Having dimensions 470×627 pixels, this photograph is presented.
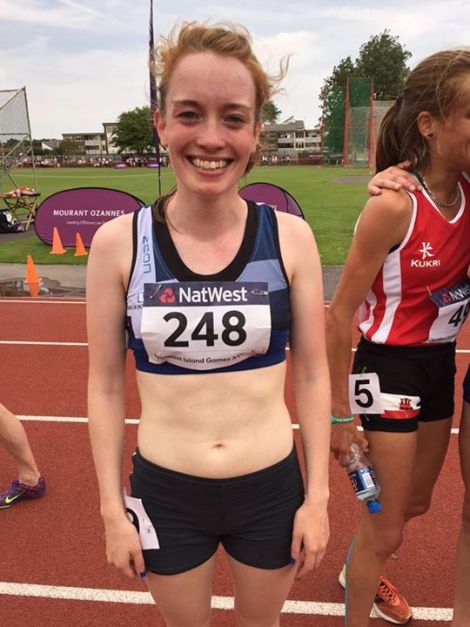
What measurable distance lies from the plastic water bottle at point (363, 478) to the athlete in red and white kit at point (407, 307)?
0.03 m

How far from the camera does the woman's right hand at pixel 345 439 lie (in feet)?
6.49

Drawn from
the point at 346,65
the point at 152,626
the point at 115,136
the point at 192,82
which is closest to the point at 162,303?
the point at 192,82

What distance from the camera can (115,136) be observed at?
3597 inches

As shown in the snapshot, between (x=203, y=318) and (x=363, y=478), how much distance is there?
942mm

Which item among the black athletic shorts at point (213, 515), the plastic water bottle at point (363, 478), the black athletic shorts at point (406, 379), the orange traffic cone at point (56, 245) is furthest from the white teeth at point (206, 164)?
the orange traffic cone at point (56, 245)

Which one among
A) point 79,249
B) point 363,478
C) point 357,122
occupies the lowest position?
point 79,249

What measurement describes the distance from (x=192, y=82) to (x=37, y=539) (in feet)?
8.93

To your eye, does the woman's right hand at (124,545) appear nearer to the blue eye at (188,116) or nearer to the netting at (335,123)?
the blue eye at (188,116)

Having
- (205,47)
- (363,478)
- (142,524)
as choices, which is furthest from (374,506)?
(205,47)

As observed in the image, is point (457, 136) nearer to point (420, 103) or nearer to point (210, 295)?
point (420, 103)

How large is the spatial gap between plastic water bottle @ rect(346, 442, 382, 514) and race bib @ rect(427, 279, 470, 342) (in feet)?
1.60

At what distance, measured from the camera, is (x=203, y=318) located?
138 centimetres

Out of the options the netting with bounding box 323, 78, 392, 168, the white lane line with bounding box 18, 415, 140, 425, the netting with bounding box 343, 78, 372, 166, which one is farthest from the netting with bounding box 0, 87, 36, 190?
the netting with bounding box 343, 78, 372, 166

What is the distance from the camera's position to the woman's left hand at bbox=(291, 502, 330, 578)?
60.6 inches
